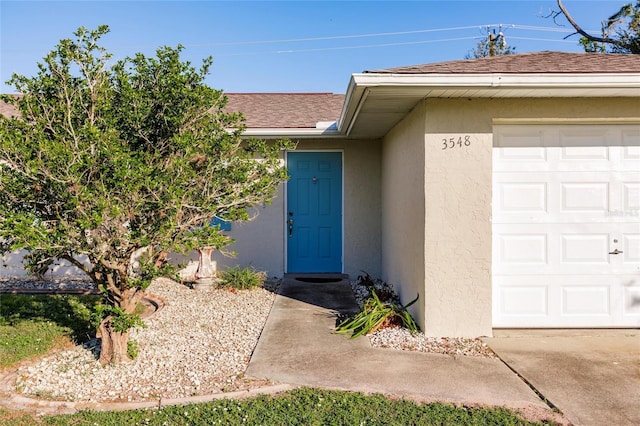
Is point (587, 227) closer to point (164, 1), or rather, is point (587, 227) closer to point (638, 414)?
point (638, 414)

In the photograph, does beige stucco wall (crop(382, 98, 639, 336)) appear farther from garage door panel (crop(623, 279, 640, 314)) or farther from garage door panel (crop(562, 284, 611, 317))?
garage door panel (crop(623, 279, 640, 314))

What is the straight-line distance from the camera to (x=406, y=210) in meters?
6.36

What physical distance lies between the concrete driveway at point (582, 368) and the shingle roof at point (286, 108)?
548cm

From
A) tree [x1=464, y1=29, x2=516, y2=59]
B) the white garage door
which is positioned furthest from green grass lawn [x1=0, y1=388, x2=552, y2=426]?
tree [x1=464, y1=29, x2=516, y2=59]

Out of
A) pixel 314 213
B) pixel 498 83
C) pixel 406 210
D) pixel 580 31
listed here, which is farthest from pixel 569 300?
pixel 580 31

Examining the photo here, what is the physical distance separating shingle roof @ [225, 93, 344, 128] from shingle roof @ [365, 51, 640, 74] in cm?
398

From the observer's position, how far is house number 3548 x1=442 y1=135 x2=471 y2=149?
5.18 metres

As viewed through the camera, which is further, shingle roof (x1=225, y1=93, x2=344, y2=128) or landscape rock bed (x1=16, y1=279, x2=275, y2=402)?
shingle roof (x1=225, y1=93, x2=344, y2=128)

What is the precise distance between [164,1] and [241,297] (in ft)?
23.6

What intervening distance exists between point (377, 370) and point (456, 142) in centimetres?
259

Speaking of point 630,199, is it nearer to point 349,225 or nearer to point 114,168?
point 349,225

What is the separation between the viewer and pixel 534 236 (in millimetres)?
5406

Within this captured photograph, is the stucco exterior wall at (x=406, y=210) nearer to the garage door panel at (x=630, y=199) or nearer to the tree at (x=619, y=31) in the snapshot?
the garage door panel at (x=630, y=199)

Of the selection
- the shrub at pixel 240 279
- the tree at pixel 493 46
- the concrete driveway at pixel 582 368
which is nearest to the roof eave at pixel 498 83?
the concrete driveway at pixel 582 368
